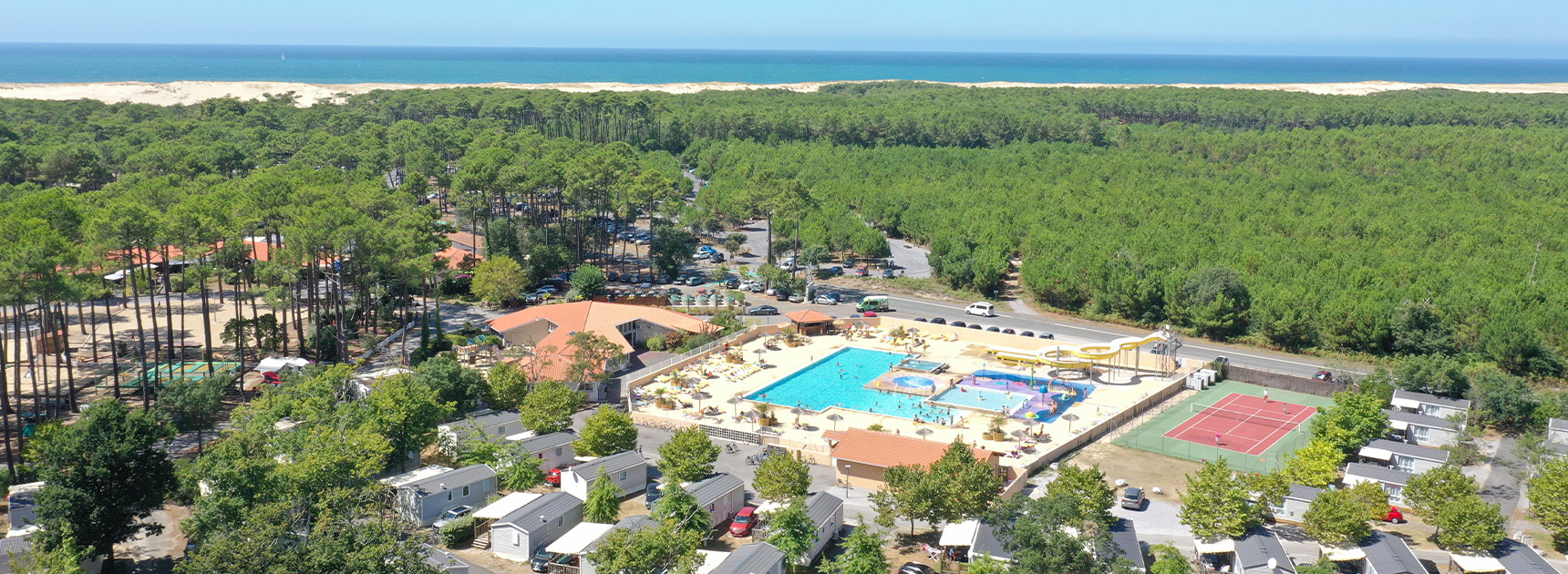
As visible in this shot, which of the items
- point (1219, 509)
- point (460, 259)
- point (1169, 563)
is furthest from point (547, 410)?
point (460, 259)

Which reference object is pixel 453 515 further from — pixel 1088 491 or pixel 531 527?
pixel 1088 491

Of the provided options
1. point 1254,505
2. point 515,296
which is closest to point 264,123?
point 515,296

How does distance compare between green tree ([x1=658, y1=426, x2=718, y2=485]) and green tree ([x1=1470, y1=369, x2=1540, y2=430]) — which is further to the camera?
green tree ([x1=1470, y1=369, x2=1540, y2=430])

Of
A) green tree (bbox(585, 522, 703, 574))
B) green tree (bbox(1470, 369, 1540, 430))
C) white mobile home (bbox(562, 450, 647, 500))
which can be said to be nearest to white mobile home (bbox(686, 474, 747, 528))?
white mobile home (bbox(562, 450, 647, 500))

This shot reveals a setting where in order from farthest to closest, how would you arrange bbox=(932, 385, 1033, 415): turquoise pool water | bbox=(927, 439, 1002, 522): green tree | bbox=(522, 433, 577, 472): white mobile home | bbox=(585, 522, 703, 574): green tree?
bbox=(932, 385, 1033, 415): turquoise pool water
bbox=(522, 433, 577, 472): white mobile home
bbox=(927, 439, 1002, 522): green tree
bbox=(585, 522, 703, 574): green tree

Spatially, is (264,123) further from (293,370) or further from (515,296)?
(293,370)

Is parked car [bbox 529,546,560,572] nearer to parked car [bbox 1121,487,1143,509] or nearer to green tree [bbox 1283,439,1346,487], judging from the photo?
parked car [bbox 1121,487,1143,509]
